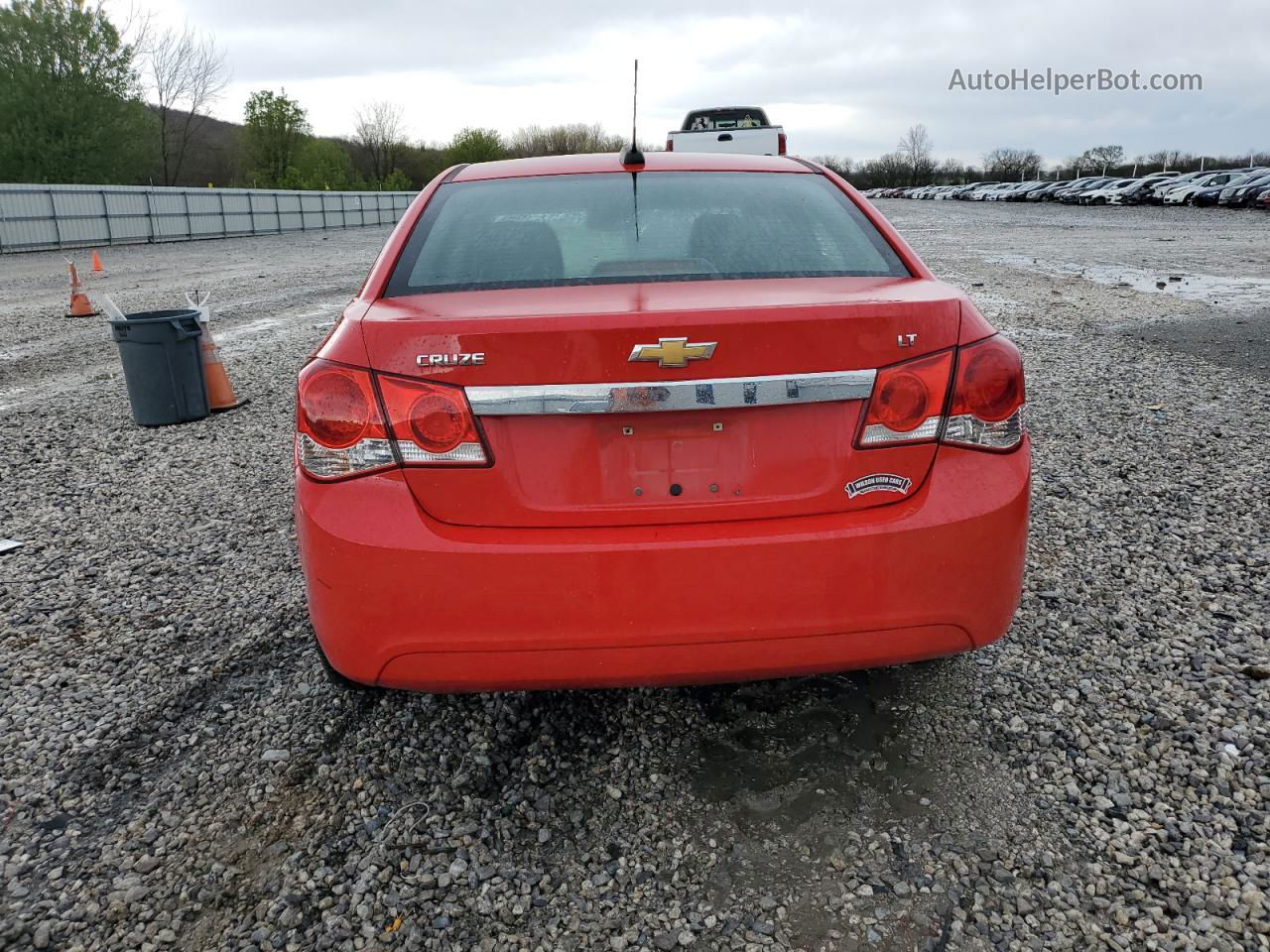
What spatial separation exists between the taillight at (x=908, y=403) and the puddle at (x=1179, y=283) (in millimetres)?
11793

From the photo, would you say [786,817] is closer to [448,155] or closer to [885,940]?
[885,940]

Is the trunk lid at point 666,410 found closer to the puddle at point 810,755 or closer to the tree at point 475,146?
the puddle at point 810,755

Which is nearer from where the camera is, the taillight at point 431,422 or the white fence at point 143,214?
the taillight at point 431,422

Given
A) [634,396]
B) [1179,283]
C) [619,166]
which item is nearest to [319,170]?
[1179,283]

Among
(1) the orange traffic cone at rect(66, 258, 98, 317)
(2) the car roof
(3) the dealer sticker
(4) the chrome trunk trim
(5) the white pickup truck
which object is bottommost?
(1) the orange traffic cone at rect(66, 258, 98, 317)

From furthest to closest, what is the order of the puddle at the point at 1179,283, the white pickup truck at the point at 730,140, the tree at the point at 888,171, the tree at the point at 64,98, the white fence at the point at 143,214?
the tree at the point at 888,171
the tree at the point at 64,98
the white fence at the point at 143,214
the white pickup truck at the point at 730,140
the puddle at the point at 1179,283

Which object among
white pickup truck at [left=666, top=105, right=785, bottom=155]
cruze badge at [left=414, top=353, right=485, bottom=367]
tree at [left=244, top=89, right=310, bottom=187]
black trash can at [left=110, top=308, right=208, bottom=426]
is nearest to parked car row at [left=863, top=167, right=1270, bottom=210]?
white pickup truck at [left=666, top=105, right=785, bottom=155]

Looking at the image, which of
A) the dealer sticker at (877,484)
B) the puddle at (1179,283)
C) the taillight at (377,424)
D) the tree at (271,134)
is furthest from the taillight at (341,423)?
the tree at (271,134)

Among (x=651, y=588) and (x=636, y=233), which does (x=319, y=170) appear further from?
(x=651, y=588)

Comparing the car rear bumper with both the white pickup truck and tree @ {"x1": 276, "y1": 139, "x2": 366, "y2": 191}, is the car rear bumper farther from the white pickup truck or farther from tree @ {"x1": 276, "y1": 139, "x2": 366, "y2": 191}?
tree @ {"x1": 276, "y1": 139, "x2": 366, "y2": 191}

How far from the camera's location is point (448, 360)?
6.95ft

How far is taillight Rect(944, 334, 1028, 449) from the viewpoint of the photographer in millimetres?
2242

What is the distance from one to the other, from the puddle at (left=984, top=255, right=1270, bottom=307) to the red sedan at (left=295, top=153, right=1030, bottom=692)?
38.8 feet

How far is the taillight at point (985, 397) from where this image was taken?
2.24m
